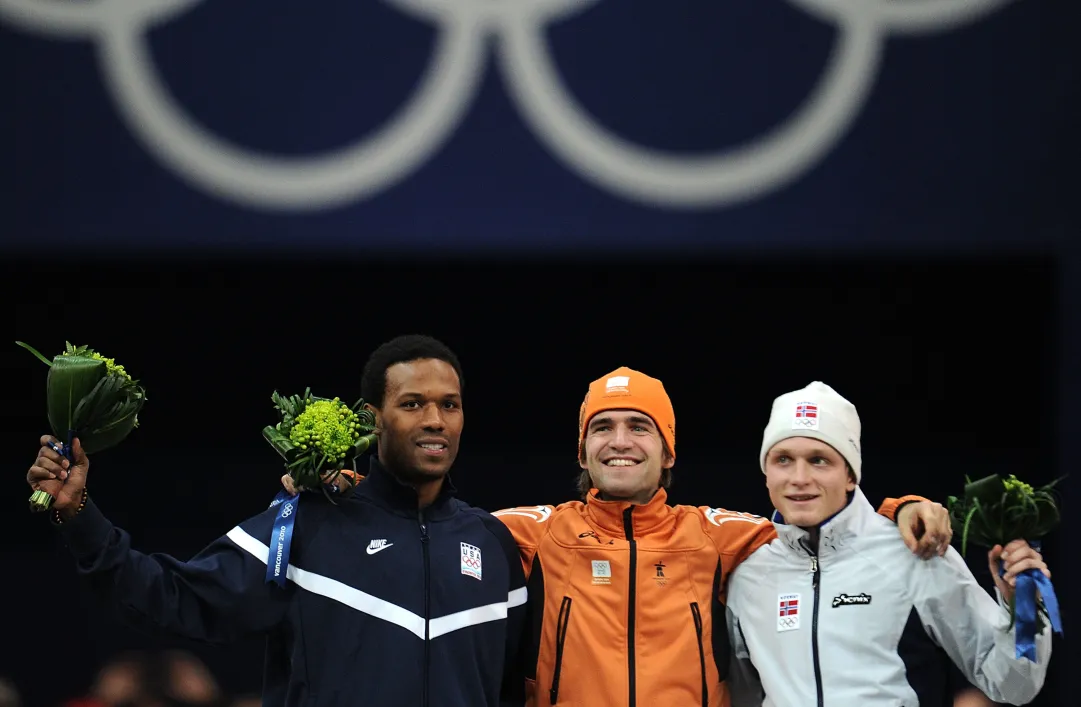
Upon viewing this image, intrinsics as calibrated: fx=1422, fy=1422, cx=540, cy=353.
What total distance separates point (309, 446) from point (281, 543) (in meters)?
0.28

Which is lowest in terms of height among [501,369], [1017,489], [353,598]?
[353,598]

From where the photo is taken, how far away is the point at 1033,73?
697cm

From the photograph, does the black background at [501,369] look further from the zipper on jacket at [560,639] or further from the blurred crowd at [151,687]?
the zipper on jacket at [560,639]

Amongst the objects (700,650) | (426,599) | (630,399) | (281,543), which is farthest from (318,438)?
(700,650)

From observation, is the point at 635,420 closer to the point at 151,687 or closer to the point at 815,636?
the point at 815,636

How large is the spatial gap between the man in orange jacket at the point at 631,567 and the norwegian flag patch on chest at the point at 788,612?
21 centimetres

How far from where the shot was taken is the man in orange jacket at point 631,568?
14.0ft

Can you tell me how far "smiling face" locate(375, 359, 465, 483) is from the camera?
4.20 m

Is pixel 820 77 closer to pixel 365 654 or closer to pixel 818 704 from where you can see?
pixel 818 704

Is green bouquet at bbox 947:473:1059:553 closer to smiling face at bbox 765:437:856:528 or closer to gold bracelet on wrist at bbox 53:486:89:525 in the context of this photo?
smiling face at bbox 765:437:856:528

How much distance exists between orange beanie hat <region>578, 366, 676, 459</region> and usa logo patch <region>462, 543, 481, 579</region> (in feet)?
2.17

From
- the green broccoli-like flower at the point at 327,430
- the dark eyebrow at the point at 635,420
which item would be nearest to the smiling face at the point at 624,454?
the dark eyebrow at the point at 635,420

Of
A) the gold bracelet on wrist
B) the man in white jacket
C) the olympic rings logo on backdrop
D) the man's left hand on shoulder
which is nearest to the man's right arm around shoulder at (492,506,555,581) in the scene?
the man in white jacket

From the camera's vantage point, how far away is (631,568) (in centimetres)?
436
